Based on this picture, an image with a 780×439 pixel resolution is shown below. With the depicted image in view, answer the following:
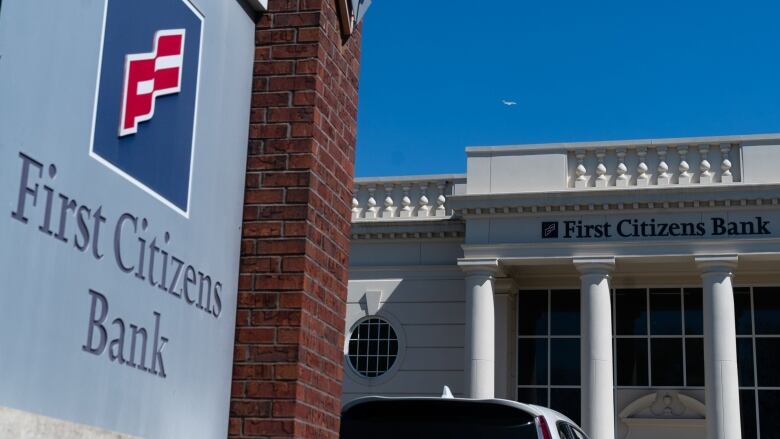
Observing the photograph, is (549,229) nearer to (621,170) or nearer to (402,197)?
(621,170)

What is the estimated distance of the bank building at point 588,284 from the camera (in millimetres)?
23125

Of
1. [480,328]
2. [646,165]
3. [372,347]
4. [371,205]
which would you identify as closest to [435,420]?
[480,328]

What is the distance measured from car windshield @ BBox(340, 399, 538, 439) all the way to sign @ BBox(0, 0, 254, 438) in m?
2.97

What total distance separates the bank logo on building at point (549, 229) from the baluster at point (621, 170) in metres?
1.64

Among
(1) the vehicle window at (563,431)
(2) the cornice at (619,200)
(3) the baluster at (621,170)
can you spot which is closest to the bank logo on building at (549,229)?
(2) the cornice at (619,200)

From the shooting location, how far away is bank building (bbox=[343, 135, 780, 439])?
2312 cm

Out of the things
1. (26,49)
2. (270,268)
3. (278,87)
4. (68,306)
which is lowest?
(68,306)

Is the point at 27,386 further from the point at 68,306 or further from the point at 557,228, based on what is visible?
the point at 557,228

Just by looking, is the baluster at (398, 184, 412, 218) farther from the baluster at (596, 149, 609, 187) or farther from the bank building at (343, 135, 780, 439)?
the baluster at (596, 149, 609, 187)

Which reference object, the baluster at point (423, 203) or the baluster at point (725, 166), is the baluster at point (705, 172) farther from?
the baluster at point (423, 203)

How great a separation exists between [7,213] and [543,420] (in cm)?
514

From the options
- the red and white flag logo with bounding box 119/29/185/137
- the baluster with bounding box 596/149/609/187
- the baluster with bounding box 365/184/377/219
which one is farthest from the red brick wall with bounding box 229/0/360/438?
the baluster with bounding box 365/184/377/219

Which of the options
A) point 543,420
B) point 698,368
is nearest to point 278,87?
point 543,420

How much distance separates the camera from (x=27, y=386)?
3.99 metres
